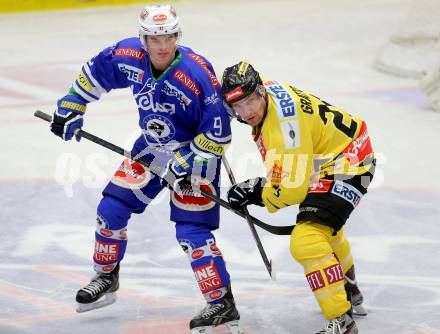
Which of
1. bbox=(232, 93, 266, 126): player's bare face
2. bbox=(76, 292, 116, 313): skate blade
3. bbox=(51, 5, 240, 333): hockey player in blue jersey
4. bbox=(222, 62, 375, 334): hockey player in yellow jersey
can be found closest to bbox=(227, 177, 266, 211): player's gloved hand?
bbox=(222, 62, 375, 334): hockey player in yellow jersey

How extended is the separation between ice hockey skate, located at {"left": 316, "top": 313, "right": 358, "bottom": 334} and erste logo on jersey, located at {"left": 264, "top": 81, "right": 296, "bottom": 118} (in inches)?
37.0

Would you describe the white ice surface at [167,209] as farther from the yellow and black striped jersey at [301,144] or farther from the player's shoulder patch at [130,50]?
the player's shoulder patch at [130,50]

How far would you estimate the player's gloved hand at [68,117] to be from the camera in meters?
4.86

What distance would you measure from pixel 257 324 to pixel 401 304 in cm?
75

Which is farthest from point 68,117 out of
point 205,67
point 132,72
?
point 205,67

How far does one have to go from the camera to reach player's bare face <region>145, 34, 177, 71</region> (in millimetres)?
4426

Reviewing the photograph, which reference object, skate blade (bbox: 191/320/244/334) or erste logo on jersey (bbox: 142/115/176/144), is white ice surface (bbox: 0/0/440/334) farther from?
erste logo on jersey (bbox: 142/115/176/144)

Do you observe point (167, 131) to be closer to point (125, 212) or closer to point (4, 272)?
point (125, 212)

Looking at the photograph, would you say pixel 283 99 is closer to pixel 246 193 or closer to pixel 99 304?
pixel 246 193

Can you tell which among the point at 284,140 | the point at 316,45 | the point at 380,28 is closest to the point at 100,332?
the point at 284,140

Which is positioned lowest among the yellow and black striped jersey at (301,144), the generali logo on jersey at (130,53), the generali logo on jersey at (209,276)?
the generali logo on jersey at (209,276)

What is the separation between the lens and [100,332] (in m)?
4.73

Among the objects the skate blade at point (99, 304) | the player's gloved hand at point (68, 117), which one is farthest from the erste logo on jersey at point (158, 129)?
the skate blade at point (99, 304)

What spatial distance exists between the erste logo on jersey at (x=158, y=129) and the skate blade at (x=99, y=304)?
0.85 metres
